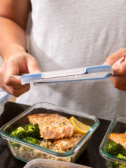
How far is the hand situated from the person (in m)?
0.15

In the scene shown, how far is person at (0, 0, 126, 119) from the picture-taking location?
114 centimetres

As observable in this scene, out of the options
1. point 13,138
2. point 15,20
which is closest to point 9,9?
point 15,20

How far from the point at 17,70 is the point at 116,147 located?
20.5 inches

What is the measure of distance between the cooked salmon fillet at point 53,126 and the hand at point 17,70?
15 centimetres

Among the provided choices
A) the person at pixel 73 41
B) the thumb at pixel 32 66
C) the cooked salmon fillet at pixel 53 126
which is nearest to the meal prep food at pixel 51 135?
the cooked salmon fillet at pixel 53 126

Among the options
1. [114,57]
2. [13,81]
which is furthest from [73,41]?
[13,81]

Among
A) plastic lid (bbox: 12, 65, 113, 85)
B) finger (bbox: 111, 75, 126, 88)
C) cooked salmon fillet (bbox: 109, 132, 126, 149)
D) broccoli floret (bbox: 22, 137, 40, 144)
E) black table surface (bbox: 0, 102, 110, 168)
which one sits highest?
plastic lid (bbox: 12, 65, 113, 85)

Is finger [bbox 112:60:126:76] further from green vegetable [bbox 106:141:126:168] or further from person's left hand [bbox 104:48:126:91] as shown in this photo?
green vegetable [bbox 106:141:126:168]

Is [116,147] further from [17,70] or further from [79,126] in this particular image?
[17,70]

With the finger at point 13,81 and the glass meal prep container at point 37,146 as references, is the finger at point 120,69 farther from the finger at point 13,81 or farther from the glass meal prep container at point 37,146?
the finger at point 13,81

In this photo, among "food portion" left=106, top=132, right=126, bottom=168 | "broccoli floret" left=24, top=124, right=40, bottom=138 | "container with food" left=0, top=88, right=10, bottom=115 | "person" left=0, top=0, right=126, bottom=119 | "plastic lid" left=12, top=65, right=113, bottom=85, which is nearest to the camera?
"plastic lid" left=12, top=65, right=113, bottom=85

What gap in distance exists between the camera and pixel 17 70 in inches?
33.6

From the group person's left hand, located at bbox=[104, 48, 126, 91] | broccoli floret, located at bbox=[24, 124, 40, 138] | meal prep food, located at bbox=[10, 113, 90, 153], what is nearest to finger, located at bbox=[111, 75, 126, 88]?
person's left hand, located at bbox=[104, 48, 126, 91]

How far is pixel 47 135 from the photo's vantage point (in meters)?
0.76
